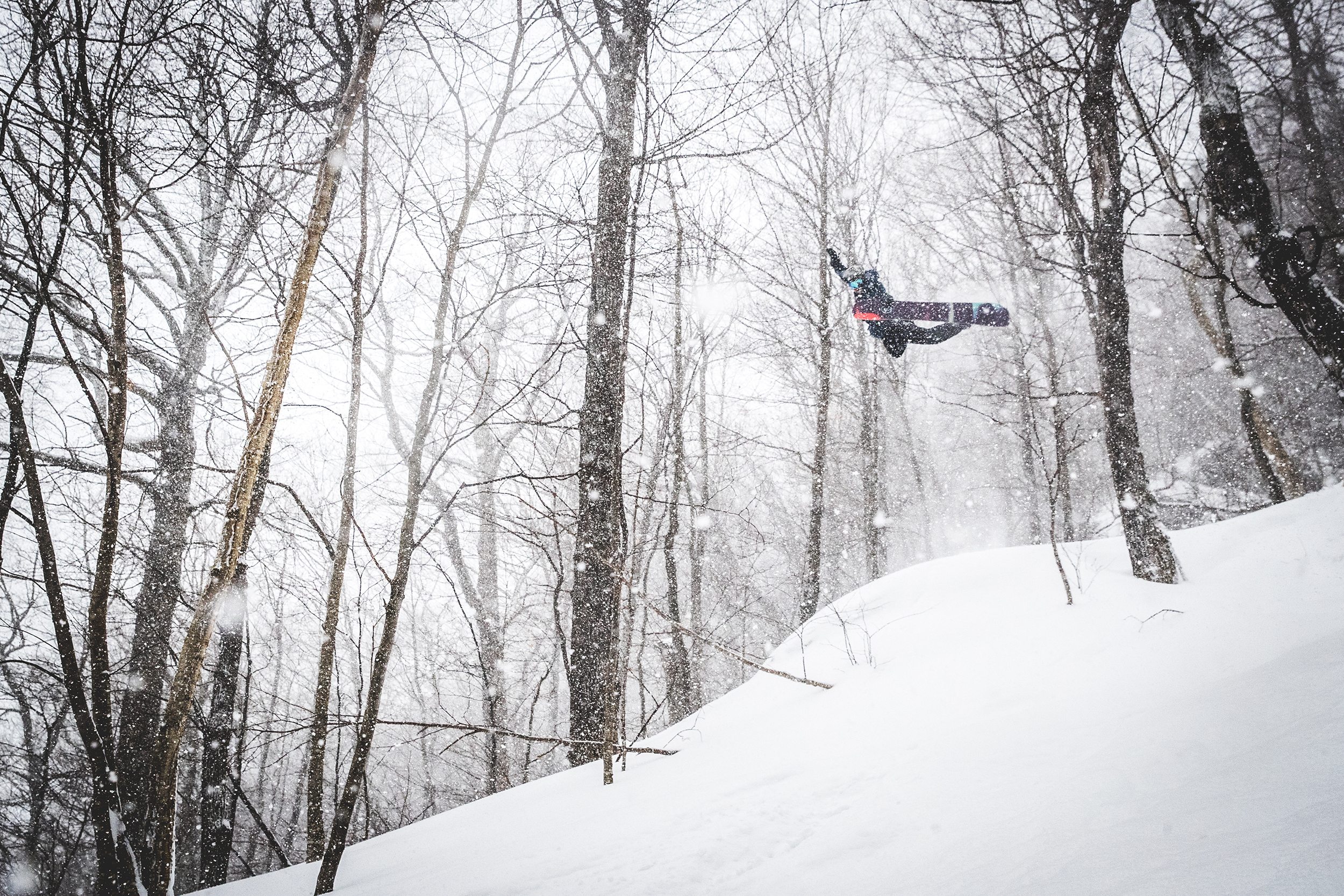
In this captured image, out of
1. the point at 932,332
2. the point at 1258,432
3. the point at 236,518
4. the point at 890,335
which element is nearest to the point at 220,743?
the point at 236,518

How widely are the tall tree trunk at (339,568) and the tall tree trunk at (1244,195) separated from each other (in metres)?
5.31

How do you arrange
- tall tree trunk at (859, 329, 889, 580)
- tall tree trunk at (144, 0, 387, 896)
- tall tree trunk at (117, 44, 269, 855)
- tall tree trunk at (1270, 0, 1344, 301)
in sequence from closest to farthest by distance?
tall tree trunk at (144, 0, 387, 896), tall tree trunk at (117, 44, 269, 855), tall tree trunk at (1270, 0, 1344, 301), tall tree trunk at (859, 329, 889, 580)

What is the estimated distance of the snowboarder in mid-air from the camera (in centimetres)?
444

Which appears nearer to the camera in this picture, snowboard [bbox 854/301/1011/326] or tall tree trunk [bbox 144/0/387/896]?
tall tree trunk [bbox 144/0/387/896]

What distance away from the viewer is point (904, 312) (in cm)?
464

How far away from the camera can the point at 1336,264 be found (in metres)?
5.03

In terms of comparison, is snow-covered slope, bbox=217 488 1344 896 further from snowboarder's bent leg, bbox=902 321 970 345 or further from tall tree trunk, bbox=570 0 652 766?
snowboarder's bent leg, bbox=902 321 970 345

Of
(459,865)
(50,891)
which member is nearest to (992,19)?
(459,865)

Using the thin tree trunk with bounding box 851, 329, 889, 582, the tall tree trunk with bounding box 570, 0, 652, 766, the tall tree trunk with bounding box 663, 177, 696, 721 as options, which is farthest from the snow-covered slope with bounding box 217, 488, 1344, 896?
the thin tree trunk with bounding box 851, 329, 889, 582

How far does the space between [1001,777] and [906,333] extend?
12.9 feet

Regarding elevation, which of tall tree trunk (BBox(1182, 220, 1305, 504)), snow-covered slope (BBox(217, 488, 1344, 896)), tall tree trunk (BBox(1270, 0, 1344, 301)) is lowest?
snow-covered slope (BBox(217, 488, 1344, 896))

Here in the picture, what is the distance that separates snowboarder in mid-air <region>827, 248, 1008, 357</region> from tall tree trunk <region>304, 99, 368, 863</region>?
3635mm

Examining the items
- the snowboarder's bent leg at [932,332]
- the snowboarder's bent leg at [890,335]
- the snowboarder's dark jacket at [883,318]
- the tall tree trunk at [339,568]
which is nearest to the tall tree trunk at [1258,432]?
the snowboarder's bent leg at [932,332]

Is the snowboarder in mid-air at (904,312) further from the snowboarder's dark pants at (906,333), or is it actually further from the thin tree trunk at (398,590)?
the thin tree trunk at (398,590)
